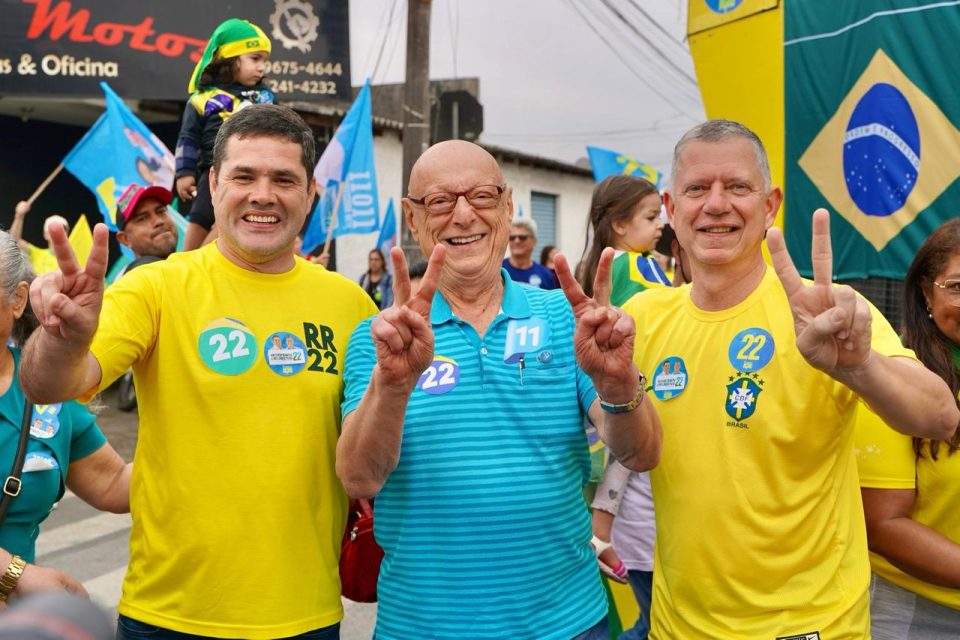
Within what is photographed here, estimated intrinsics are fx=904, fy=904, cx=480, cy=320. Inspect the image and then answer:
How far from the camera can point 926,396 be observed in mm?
2115

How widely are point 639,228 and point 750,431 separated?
2.01 m

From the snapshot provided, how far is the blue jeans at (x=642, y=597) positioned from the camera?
131 inches

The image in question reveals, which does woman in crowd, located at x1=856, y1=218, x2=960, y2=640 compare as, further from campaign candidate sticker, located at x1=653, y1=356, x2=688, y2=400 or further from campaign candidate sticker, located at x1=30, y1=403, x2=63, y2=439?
campaign candidate sticker, located at x1=30, y1=403, x2=63, y2=439

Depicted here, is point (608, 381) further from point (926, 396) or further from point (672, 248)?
point (672, 248)

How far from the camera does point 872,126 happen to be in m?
5.19

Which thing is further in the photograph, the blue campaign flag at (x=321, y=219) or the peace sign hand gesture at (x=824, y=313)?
the blue campaign flag at (x=321, y=219)

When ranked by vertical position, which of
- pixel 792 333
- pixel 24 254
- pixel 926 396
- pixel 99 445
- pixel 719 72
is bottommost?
pixel 99 445

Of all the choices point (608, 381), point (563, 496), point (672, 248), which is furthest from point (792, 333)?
point (672, 248)

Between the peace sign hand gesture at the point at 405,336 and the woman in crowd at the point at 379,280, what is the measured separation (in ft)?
36.0

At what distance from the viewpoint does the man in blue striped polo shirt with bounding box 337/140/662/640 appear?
211 centimetres

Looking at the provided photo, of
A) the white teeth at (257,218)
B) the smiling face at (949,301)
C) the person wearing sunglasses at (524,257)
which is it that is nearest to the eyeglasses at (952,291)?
the smiling face at (949,301)

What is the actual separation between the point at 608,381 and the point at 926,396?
2.45 feet

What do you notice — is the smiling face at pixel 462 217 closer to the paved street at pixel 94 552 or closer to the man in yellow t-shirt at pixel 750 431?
the man in yellow t-shirt at pixel 750 431

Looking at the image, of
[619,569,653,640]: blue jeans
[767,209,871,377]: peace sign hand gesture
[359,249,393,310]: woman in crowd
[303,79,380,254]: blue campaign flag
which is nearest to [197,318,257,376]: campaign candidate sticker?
[767,209,871,377]: peace sign hand gesture
